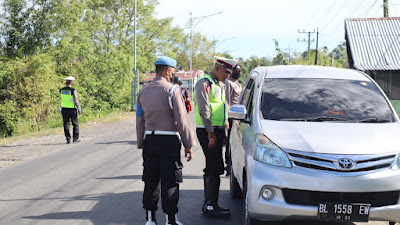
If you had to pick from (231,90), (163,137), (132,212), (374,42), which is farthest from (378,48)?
(163,137)

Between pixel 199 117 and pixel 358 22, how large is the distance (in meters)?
20.1

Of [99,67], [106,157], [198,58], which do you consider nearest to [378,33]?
[106,157]

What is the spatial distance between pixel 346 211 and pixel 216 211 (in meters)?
1.96

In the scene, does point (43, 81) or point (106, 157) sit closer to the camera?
point (106, 157)

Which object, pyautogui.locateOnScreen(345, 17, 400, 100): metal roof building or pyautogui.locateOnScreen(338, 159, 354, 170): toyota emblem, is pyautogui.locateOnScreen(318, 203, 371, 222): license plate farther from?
pyautogui.locateOnScreen(345, 17, 400, 100): metal roof building

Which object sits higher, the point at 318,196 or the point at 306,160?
the point at 306,160

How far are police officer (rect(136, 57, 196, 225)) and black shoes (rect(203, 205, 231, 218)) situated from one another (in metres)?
0.71

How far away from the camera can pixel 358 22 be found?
24438mm

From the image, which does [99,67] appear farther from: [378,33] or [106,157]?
[106,157]

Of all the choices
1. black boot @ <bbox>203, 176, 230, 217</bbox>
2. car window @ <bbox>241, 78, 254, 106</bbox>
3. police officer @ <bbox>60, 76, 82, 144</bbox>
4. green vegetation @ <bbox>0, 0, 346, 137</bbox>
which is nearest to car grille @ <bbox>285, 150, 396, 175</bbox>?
black boot @ <bbox>203, 176, 230, 217</bbox>

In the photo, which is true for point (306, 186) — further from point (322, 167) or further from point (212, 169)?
point (212, 169)

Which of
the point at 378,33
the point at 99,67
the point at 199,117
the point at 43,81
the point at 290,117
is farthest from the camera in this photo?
the point at 99,67

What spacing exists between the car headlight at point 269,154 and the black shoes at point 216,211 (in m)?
1.49

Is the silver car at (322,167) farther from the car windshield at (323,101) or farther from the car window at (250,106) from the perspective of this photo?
the car window at (250,106)
